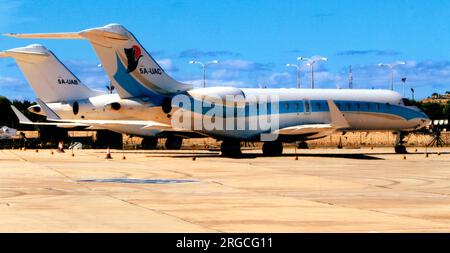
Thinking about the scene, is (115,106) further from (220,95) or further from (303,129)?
(303,129)

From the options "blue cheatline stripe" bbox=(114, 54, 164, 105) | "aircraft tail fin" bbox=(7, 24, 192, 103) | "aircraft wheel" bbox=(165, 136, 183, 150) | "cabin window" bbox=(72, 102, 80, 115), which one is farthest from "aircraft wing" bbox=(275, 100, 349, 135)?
"aircraft wheel" bbox=(165, 136, 183, 150)

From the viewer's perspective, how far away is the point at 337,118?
157 feet

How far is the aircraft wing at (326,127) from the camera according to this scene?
47.8 m

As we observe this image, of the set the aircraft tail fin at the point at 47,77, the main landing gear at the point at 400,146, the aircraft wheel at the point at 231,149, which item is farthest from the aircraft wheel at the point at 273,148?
the aircraft tail fin at the point at 47,77

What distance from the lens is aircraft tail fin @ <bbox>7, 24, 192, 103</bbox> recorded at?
46.9 metres

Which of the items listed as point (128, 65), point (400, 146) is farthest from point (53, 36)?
point (400, 146)

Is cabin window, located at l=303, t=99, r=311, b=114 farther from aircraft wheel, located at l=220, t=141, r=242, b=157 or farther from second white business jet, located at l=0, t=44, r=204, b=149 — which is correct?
second white business jet, located at l=0, t=44, r=204, b=149

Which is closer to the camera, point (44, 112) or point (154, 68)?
point (154, 68)

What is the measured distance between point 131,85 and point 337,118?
11.4m

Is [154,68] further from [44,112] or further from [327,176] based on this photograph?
[327,176]

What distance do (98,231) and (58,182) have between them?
13044mm

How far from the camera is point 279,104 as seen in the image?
165 feet

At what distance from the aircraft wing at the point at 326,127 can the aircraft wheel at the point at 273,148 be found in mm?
964
